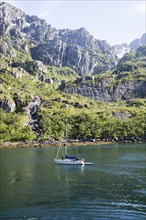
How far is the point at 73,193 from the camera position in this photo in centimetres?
7162

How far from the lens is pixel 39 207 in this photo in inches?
2362

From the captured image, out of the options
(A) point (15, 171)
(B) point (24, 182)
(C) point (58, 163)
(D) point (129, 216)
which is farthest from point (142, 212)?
(C) point (58, 163)

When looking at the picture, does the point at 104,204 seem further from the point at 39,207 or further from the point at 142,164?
the point at 142,164

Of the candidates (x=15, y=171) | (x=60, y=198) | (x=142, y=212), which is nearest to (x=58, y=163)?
(x=15, y=171)

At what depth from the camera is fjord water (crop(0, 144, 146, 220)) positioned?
56028 millimetres

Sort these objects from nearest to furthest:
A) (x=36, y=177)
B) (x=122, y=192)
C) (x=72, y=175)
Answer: (x=122, y=192)
(x=36, y=177)
(x=72, y=175)

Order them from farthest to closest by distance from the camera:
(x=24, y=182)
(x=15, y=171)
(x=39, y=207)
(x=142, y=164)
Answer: (x=142, y=164) → (x=15, y=171) → (x=24, y=182) → (x=39, y=207)

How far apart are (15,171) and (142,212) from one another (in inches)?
2384

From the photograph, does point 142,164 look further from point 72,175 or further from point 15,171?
point 15,171

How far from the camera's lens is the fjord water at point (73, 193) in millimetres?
56028

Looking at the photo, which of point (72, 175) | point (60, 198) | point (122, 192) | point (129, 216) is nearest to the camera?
point (129, 216)

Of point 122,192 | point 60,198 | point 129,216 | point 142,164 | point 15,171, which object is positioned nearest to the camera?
point 129,216

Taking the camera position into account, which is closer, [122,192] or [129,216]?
[129,216]

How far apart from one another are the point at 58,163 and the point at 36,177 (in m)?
34.5
